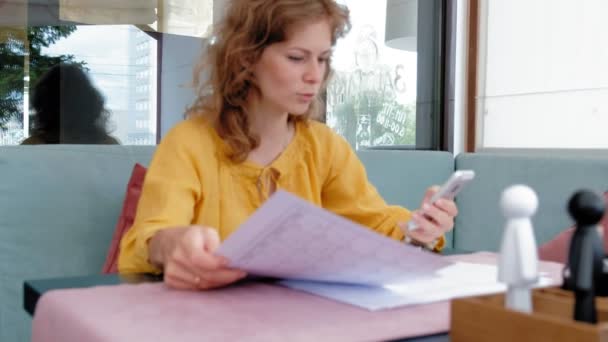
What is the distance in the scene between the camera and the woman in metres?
1.05

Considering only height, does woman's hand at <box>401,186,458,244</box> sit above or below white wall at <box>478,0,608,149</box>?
below

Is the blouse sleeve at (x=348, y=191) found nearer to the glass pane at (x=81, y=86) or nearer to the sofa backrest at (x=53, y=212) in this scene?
the sofa backrest at (x=53, y=212)

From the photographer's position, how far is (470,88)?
3.04 m

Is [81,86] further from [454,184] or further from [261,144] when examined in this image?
[454,184]

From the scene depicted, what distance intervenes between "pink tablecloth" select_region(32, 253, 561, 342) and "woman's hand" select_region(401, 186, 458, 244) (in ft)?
1.02

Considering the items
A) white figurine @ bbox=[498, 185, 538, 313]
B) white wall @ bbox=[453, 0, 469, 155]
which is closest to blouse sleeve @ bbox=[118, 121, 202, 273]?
white figurine @ bbox=[498, 185, 538, 313]

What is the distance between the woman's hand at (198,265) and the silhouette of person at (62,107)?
5.20ft

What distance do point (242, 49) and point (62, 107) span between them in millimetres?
1172

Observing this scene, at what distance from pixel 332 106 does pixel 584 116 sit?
38.1 inches

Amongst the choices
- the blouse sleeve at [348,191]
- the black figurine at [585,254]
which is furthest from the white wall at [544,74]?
the black figurine at [585,254]

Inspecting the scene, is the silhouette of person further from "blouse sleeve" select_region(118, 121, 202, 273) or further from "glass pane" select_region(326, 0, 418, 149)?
"blouse sleeve" select_region(118, 121, 202, 273)

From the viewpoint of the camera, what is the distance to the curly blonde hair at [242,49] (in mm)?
1207

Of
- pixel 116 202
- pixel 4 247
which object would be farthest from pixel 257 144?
pixel 4 247

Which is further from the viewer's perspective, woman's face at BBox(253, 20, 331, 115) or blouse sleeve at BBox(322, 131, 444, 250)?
blouse sleeve at BBox(322, 131, 444, 250)
